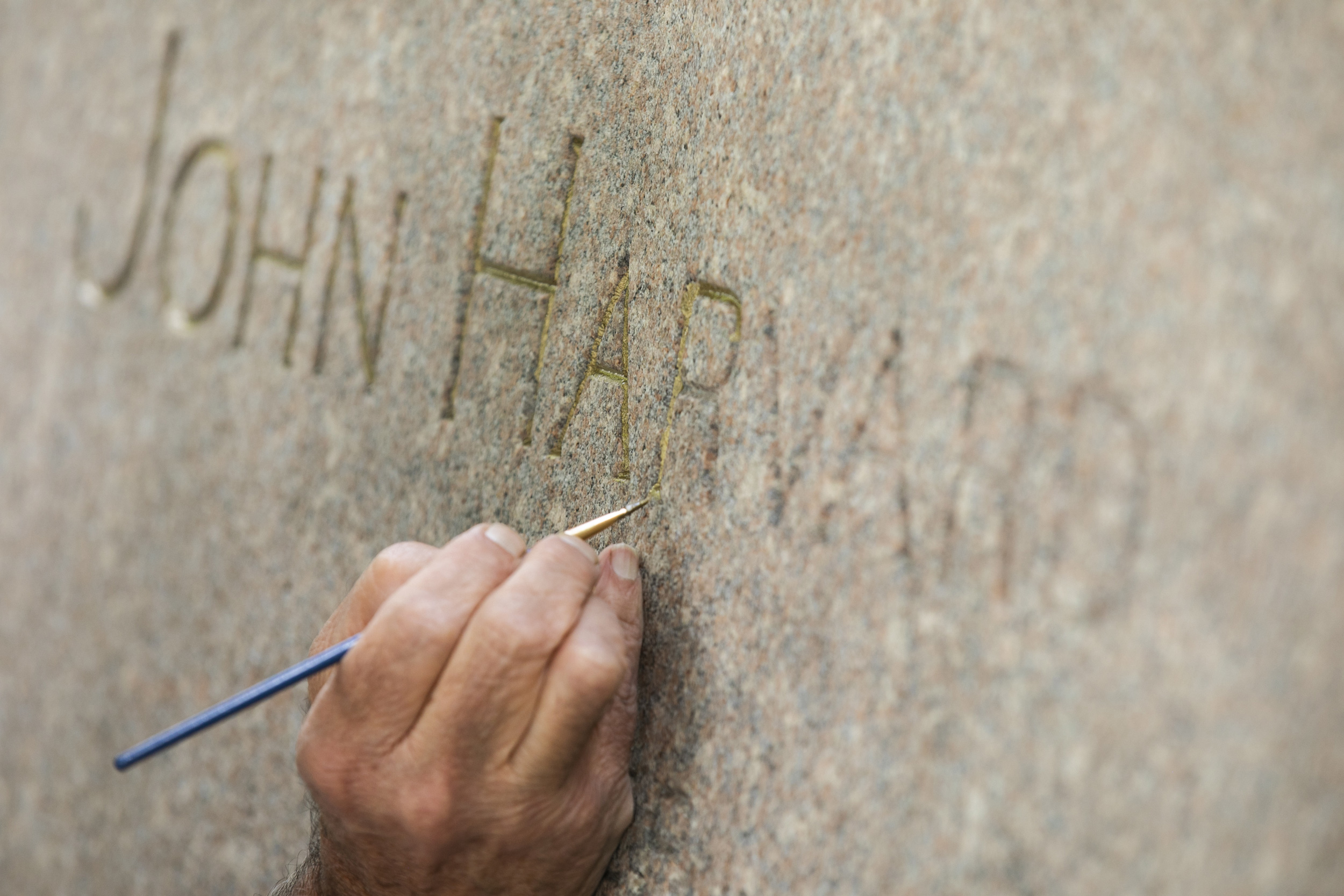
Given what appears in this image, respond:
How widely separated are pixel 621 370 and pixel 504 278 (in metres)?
0.27

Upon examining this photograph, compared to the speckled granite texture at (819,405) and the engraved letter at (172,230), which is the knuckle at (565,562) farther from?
the engraved letter at (172,230)

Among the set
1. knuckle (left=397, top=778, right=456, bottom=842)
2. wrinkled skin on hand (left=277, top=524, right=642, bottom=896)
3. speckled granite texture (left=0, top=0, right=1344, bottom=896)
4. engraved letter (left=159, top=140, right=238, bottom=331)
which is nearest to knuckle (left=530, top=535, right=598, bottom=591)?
wrinkled skin on hand (left=277, top=524, right=642, bottom=896)

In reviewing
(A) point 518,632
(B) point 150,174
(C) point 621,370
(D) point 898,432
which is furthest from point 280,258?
(D) point 898,432

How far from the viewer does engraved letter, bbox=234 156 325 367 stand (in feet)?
5.56

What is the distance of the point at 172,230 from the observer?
6.44 feet

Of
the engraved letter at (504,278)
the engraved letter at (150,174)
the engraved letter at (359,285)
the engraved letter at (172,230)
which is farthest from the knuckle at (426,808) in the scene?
the engraved letter at (150,174)

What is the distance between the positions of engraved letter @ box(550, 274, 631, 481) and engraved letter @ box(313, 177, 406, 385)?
1.45ft

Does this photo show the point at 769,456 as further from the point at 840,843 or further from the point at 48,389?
the point at 48,389

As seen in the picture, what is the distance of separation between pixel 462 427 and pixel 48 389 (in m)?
1.27

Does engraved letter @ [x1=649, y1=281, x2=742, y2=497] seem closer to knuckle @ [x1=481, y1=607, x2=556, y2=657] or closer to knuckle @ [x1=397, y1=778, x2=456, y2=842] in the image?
knuckle @ [x1=481, y1=607, x2=556, y2=657]

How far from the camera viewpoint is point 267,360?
174 cm

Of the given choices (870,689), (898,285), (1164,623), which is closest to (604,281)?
(898,285)

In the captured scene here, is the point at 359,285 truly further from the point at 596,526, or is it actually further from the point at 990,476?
the point at 990,476

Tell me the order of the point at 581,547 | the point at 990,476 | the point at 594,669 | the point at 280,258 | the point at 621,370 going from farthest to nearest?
the point at 280,258, the point at 621,370, the point at 581,547, the point at 594,669, the point at 990,476
